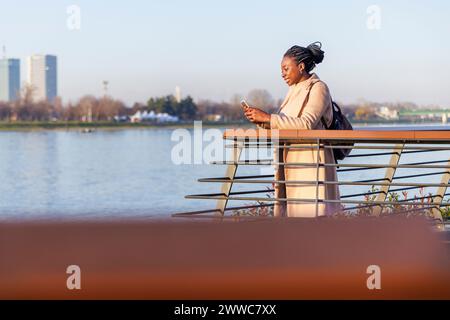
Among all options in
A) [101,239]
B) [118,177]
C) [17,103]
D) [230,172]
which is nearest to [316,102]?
[230,172]

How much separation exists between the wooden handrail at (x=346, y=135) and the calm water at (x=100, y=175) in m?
15.0

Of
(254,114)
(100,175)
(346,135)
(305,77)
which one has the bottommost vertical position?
(100,175)

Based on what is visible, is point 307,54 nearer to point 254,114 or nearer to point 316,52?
point 316,52

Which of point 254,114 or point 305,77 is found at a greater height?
point 305,77

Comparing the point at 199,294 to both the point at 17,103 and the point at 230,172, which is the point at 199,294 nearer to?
the point at 230,172

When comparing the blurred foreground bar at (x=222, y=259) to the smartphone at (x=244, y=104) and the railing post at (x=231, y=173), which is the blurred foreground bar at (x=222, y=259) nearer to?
the railing post at (x=231, y=173)

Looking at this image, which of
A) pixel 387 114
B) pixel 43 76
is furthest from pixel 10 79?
pixel 387 114

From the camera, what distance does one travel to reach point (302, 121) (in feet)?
19.7

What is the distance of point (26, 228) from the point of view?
4.19 meters

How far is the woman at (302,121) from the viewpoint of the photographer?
5.82 meters

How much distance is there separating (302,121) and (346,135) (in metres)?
0.56

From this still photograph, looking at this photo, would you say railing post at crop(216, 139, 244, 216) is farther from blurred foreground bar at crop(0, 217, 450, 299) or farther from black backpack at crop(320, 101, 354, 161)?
blurred foreground bar at crop(0, 217, 450, 299)

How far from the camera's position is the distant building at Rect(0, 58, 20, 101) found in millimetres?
85062

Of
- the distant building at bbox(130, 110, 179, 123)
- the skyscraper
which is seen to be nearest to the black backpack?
the skyscraper
